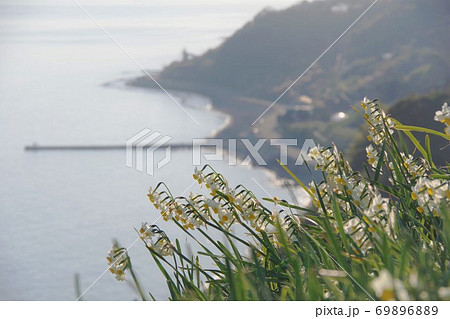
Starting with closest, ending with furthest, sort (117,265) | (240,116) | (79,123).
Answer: (117,265), (240,116), (79,123)

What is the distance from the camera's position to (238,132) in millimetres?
3520

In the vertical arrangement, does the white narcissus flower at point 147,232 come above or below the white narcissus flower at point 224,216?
below

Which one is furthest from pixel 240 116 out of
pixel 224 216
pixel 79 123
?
pixel 224 216

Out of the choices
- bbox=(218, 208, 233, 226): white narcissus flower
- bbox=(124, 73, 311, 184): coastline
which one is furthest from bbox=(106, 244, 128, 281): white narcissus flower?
bbox=(124, 73, 311, 184): coastline

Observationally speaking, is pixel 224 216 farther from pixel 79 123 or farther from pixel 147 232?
pixel 79 123

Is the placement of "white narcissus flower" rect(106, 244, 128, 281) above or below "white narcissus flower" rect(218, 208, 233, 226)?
below

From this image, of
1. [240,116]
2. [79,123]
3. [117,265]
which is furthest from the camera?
[79,123]

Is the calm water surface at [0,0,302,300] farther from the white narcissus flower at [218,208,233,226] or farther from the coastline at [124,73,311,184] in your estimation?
the white narcissus flower at [218,208,233,226]

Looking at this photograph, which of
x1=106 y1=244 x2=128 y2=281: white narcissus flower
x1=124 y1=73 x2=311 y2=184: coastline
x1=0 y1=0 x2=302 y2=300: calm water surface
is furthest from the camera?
x1=0 y1=0 x2=302 y2=300: calm water surface

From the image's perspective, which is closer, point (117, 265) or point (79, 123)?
point (117, 265)

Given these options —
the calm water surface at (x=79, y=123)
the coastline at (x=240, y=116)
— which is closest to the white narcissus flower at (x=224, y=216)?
the coastline at (x=240, y=116)

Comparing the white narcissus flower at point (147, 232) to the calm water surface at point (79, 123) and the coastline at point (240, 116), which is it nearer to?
the coastline at point (240, 116)

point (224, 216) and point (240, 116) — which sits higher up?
point (240, 116)
